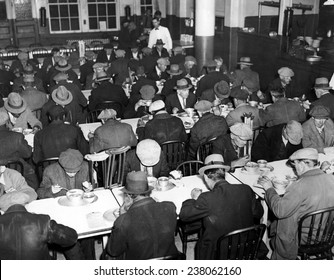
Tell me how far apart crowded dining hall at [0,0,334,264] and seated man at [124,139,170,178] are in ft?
0.04

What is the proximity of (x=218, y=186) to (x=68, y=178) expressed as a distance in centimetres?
167

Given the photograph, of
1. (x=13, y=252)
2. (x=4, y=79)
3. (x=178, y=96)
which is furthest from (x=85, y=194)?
(x=4, y=79)

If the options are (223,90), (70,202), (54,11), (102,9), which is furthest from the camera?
(102,9)

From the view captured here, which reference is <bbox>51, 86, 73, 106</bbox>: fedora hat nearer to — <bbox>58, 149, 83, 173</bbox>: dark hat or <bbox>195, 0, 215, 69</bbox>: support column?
<bbox>58, 149, 83, 173</bbox>: dark hat

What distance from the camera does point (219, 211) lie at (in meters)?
3.65

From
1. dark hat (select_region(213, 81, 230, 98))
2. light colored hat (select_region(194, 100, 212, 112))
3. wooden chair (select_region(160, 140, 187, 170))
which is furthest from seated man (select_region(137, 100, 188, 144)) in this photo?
dark hat (select_region(213, 81, 230, 98))

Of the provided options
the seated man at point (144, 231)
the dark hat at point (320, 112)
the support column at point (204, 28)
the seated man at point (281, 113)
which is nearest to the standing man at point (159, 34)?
the support column at point (204, 28)

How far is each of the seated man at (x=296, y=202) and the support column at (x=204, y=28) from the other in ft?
26.1

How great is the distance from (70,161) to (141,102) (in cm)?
279

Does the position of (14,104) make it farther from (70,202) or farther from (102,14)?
(102,14)

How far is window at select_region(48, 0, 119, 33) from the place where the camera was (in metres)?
15.3

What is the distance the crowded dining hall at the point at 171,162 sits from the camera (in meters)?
3.51

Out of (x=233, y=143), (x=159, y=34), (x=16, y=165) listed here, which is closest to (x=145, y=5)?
(x=159, y=34)

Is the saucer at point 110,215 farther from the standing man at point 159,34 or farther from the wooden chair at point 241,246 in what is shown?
the standing man at point 159,34
